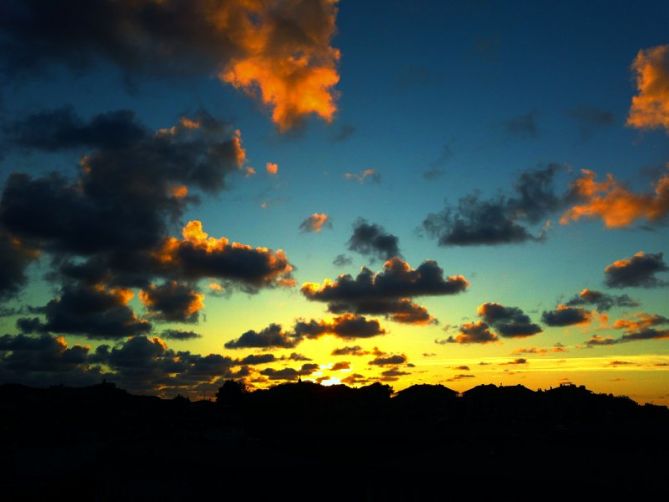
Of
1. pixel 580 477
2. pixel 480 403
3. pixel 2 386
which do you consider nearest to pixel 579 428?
pixel 580 477

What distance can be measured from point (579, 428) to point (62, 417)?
52.6 metres

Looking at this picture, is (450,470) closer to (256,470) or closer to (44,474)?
(256,470)

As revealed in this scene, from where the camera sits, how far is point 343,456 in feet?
130

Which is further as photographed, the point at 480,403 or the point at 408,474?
the point at 480,403

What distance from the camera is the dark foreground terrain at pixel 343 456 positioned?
89.3 ft

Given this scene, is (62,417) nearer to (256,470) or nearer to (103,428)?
(103,428)

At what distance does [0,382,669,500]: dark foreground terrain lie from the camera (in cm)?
2722

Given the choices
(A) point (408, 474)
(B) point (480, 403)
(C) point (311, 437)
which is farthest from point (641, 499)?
(B) point (480, 403)

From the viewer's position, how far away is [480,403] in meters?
69.4

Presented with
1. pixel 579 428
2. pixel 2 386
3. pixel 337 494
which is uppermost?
pixel 2 386

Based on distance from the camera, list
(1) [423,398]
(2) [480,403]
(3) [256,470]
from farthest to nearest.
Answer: (1) [423,398] < (2) [480,403] < (3) [256,470]

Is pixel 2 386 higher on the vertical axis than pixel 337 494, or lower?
higher

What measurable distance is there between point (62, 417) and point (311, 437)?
30.3 m

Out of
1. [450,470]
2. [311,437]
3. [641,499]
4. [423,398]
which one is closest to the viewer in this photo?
[641,499]
